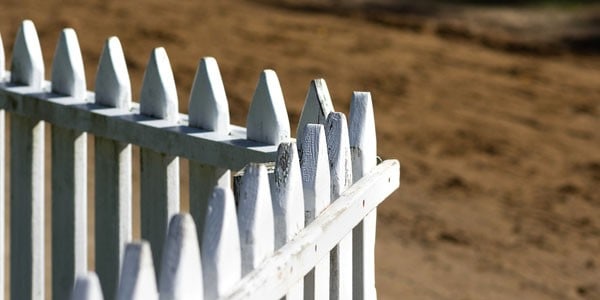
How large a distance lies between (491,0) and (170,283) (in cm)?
1169

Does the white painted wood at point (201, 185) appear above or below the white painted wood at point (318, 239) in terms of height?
below

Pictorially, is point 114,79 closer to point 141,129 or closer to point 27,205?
point 141,129

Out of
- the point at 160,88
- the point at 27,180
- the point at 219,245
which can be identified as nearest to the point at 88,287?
the point at 219,245

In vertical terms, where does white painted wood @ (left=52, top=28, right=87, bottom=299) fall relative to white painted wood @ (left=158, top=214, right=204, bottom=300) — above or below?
below

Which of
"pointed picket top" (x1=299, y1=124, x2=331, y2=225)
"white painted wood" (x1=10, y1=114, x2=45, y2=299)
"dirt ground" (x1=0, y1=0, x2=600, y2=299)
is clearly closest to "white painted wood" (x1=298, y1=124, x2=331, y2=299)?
"pointed picket top" (x1=299, y1=124, x2=331, y2=225)

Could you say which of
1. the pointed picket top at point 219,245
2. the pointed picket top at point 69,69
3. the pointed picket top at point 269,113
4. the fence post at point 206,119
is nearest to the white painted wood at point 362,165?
the pointed picket top at point 269,113

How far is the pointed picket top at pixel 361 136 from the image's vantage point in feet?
9.29

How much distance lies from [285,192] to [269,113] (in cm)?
70

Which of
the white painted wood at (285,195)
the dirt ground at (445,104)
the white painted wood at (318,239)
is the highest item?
the white painted wood at (285,195)

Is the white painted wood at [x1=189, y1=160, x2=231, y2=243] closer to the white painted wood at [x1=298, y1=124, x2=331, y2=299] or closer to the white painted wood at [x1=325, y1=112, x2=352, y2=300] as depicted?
the white painted wood at [x1=325, y1=112, x2=352, y2=300]

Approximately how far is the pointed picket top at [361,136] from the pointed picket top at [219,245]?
30.0 inches

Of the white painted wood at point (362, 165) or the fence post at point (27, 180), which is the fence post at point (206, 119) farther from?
the fence post at point (27, 180)

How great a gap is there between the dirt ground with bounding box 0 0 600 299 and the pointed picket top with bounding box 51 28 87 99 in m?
2.24

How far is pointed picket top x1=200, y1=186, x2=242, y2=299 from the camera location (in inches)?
81.8
